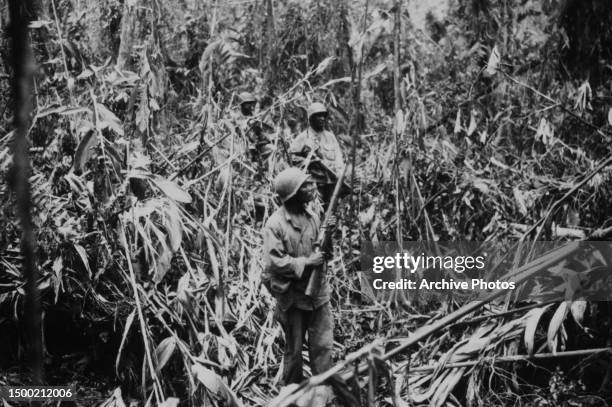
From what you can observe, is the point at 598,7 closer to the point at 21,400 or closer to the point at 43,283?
the point at 43,283

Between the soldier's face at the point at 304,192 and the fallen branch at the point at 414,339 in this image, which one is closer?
the fallen branch at the point at 414,339

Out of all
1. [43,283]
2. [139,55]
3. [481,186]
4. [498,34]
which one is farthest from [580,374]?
[498,34]

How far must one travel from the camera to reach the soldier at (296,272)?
447cm

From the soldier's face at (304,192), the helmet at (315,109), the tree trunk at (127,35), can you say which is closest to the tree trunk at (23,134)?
the soldier's face at (304,192)

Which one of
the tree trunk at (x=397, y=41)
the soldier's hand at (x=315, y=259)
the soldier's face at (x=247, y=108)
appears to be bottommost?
the soldier's hand at (x=315, y=259)

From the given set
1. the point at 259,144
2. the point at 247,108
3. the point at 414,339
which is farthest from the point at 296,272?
the point at 247,108

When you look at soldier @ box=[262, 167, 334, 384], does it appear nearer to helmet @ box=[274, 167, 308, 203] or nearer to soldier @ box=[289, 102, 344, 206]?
helmet @ box=[274, 167, 308, 203]

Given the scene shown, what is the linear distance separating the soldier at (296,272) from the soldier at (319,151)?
2.44 m

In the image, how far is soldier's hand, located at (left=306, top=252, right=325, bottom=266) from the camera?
441 cm

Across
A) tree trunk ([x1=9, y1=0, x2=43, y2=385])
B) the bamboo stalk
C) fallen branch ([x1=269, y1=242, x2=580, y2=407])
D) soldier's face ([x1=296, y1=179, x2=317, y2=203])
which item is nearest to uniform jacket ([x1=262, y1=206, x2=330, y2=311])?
soldier's face ([x1=296, y1=179, x2=317, y2=203])

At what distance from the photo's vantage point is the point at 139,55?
7.35 metres

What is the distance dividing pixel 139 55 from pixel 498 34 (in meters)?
5.31

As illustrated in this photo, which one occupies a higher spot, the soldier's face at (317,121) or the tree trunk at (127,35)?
the tree trunk at (127,35)

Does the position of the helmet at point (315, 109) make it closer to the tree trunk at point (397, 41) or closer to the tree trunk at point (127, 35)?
the tree trunk at point (397, 41)
